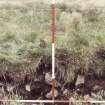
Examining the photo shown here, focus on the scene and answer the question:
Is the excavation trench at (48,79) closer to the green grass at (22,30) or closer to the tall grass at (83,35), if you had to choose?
the tall grass at (83,35)

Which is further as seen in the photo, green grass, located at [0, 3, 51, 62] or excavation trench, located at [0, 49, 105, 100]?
green grass, located at [0, 3, 51, 62]

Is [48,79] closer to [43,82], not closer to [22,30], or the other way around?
[43,82]

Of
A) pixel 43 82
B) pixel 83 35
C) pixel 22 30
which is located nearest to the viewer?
pixel 43 82

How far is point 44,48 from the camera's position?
493 centimetres

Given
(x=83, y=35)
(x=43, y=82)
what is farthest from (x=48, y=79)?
(x=83, y=35)

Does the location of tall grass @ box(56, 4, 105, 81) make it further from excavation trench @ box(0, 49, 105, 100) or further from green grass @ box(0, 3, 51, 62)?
green grass @ box(0, 3, 51, 62)

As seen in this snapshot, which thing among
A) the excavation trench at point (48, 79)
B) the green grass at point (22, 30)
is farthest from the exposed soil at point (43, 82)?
the green grass at point (22, 30)

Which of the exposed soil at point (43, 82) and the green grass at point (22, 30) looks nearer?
the exposed soil at point (43, 82)

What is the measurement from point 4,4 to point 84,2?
116cm

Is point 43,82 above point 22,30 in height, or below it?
below

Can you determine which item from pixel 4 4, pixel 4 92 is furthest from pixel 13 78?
pixel 4 4

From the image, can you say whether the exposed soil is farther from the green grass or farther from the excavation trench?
the green grass

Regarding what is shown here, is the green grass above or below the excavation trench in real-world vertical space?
above

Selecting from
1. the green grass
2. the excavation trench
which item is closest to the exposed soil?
the excavation trench
